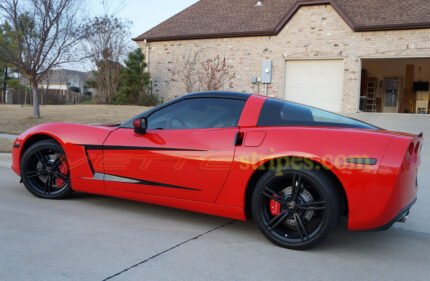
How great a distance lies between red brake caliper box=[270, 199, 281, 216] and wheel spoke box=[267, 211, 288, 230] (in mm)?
62

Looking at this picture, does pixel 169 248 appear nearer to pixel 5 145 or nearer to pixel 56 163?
pixel 56 163

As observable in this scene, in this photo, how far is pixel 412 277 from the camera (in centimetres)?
341

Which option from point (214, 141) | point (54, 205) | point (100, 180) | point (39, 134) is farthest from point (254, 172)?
point (39, 134)

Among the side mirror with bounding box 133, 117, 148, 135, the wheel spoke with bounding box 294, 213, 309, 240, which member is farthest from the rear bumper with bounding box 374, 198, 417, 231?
the side mirror with bounding box 133, 117, 148, 135

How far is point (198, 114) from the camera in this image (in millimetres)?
4527

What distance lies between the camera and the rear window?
4172mm

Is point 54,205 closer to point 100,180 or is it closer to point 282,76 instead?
point 100,180

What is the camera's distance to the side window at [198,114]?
436cm

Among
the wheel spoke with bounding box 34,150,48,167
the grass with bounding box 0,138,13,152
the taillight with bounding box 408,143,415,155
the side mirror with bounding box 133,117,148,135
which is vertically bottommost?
the grass with bounding box 0,138,13,152

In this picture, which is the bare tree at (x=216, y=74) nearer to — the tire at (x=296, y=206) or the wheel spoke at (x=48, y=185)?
the wheel spoke at (x=48, y=185)

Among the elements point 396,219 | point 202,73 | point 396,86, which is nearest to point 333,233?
point 396,219

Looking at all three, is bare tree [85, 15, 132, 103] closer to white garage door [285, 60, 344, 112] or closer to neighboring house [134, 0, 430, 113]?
neighboring house [134, 0, 430, 113]

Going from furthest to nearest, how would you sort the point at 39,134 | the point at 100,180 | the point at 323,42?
the point at 323,42 → the point at 39,134 → the point at 100,180

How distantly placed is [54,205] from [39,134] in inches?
37.8
